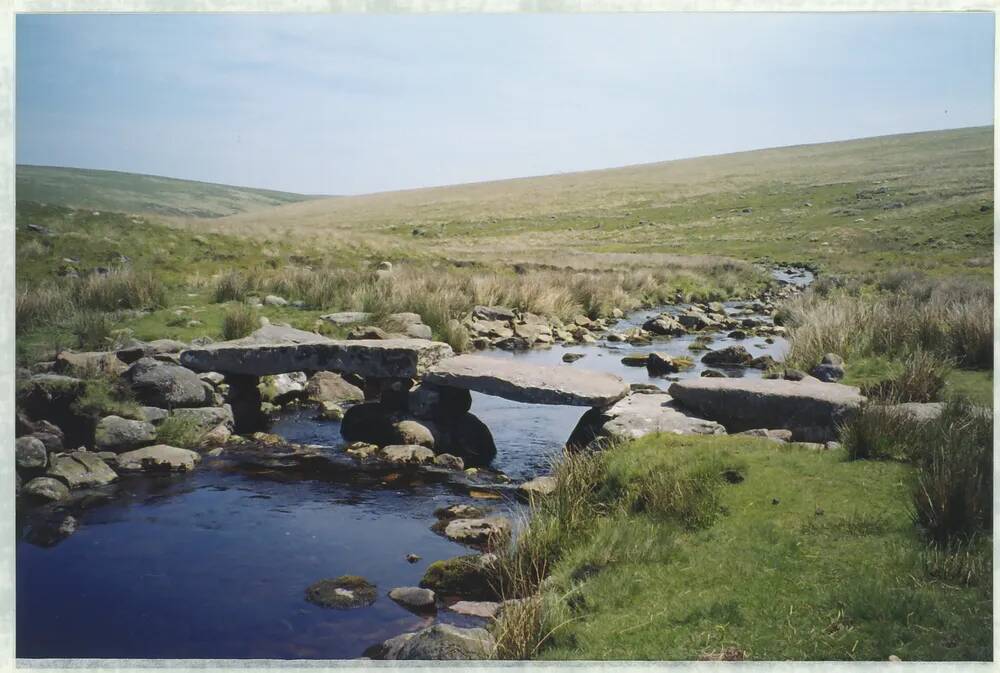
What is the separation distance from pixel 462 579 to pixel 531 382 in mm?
3587

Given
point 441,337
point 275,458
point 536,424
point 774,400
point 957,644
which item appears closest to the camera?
point 957,644

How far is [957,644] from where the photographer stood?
475cm

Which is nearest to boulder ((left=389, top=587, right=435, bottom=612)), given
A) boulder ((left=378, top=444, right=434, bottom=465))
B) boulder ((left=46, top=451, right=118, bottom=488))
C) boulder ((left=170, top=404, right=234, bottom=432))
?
boulder ((left=378, top=444, right=434, bottom=465))

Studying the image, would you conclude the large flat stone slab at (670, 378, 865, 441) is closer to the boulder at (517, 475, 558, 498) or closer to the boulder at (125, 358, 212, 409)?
the boulder at (517, 475, 558, 498)

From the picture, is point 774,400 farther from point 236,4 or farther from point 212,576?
point 236,4

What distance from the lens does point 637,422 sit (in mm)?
8742

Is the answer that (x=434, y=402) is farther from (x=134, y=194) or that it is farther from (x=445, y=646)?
(x=134, y=194)

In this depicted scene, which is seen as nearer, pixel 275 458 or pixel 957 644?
pixel 957 644

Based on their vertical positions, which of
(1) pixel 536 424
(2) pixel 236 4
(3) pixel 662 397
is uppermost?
(2) pixel 236 4

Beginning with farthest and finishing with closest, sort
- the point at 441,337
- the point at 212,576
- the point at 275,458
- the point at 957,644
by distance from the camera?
the point at 441,337 < the point at 275,458 < the point at 212,576 < the point at 957,644

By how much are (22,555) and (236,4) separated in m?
4.99

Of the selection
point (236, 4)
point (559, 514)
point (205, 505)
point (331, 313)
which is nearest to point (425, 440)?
point (205, 505)

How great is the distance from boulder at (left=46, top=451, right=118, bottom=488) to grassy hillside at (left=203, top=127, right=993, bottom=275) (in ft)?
30.9

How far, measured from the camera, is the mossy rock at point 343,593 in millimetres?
6051
